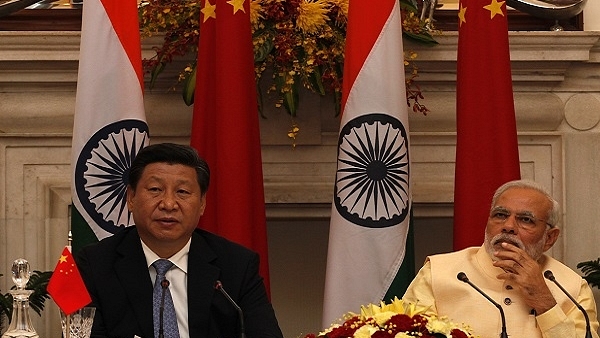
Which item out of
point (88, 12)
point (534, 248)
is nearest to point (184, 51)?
point (88, 12)

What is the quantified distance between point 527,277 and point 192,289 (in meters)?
1.08

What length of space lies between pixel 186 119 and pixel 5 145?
0.85m

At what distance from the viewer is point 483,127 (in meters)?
4.71

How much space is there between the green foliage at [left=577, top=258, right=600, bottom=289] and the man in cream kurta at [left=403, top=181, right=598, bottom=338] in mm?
1172

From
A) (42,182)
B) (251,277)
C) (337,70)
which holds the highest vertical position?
(337,70)

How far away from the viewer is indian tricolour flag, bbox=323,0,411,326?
15.2 feet

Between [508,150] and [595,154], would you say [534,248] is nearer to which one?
[508,150]

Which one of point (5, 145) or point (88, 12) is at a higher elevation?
point (88, 12)

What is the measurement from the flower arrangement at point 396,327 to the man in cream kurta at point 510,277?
102 centimetres

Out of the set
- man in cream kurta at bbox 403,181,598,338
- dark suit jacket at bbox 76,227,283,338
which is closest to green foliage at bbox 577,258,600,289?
man in cream kurta at bbox 403,181,598,338

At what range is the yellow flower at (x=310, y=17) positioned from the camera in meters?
4.93

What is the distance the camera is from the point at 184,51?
5.10 meters

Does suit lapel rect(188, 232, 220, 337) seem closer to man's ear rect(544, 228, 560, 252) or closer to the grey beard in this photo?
the grey beard

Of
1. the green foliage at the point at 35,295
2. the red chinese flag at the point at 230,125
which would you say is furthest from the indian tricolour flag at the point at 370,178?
the green foliage at the point at 35,295
